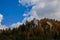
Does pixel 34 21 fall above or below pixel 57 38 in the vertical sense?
above

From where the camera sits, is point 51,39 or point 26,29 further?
point 26,29

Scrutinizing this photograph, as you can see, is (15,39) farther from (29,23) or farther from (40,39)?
(29,23)

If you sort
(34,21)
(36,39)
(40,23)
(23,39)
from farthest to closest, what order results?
(40,23)
(34,21)
(23,39)
(36,39)

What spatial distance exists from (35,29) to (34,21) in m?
13.5

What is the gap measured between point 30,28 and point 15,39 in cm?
5066

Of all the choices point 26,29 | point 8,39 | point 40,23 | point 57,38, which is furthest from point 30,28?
point 57,38

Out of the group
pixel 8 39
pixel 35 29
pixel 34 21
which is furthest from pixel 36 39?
pixel 34 21

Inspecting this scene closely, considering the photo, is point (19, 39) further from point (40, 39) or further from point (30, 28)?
point (30, 28)

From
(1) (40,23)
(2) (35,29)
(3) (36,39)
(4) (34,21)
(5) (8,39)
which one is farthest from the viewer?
(1) (40,23)

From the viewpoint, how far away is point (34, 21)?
177m

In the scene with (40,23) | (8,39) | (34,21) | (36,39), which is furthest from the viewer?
(40,23)

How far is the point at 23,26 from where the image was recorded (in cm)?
17050

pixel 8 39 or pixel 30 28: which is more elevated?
pixel 30 28

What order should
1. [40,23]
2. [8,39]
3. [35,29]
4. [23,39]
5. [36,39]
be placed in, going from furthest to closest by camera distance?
[40,23] < [35,29] < [8,39] < [23,39] < [36,39]
